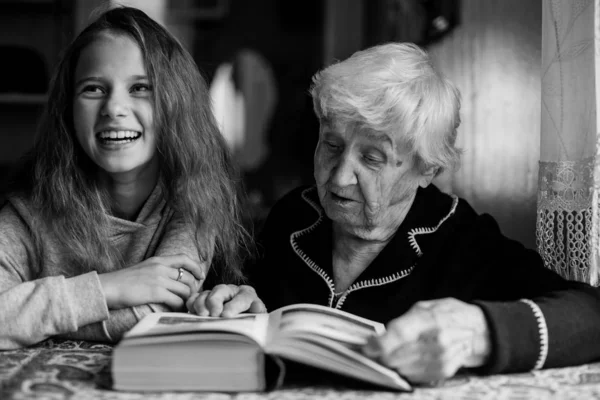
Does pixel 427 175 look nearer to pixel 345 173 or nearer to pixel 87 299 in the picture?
pixel 345 173

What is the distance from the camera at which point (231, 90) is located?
16.0ft

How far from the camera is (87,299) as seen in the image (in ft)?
4.30

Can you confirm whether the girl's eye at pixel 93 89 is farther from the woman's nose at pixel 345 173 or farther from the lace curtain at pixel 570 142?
the lace curtain at pixel 570 142

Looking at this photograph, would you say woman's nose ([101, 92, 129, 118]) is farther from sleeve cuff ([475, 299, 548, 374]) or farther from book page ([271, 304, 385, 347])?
sleeve cuff ([475, 299, 548, 374])

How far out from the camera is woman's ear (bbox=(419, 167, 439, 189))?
1.55m

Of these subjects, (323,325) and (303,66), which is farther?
(303,66)

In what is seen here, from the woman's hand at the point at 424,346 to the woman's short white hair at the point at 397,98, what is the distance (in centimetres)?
47

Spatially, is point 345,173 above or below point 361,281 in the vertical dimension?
above

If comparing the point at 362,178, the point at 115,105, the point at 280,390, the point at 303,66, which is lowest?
the point at 280,390

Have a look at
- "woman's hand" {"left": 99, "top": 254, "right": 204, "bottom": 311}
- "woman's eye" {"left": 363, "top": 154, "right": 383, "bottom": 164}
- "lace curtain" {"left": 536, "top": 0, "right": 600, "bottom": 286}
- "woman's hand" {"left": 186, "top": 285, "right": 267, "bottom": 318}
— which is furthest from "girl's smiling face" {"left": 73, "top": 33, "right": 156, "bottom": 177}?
"lace curtain" {"left": 536, "top": 0, "right": 600, "bottom": 286}

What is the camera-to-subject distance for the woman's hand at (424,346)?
3.37 feet

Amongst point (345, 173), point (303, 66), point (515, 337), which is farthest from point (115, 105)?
point (303, 66)

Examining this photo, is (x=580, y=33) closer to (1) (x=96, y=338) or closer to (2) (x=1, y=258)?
(1) (x=96, y=338)

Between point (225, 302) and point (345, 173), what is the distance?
34cm
